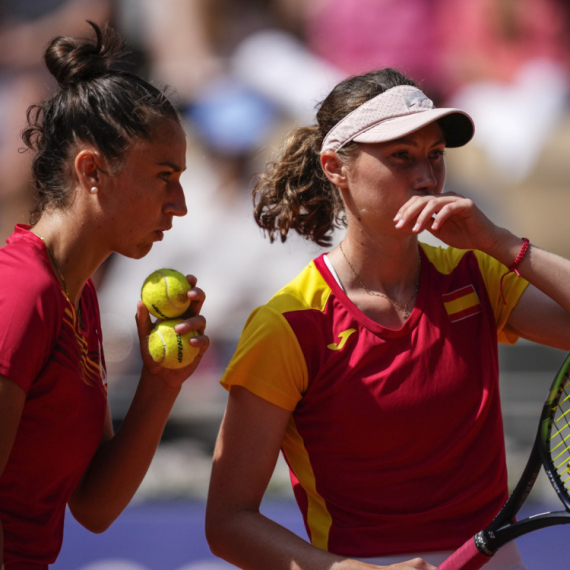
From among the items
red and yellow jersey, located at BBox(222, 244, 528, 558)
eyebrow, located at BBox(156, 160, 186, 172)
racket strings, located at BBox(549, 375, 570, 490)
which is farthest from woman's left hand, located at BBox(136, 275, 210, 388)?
racket strings, located at BBox(549, 375, 570, 490)

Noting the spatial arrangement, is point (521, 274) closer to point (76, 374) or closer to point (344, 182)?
point (344, 182)

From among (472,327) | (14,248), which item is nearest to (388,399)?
(472,327)

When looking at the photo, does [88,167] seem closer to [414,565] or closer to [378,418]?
[378,418]

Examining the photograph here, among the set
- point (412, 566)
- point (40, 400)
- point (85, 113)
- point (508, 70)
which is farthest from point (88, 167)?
point (508, 70)

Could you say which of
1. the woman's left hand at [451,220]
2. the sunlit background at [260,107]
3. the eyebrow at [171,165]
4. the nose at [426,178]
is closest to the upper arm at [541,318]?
the woman's left hand at [451,220]

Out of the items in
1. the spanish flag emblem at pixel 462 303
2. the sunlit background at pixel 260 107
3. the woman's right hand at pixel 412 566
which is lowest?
the woman's right hand at pixel 412 566

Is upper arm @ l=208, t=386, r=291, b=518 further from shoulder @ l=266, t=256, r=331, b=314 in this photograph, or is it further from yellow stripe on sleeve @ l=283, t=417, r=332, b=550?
shoulder @ l=266, t=256, r=331, b=314

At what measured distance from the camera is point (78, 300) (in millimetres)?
2133

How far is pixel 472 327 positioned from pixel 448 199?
14.7 inches

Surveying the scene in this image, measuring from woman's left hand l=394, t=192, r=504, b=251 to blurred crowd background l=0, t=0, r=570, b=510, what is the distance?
286 centimetres

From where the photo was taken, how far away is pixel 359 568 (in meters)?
1.95

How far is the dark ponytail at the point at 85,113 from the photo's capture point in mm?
2062

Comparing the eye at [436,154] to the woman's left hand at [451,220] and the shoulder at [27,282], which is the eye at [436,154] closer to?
the woman's left hand at [451,220]

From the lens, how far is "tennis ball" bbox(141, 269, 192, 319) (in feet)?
7.23
